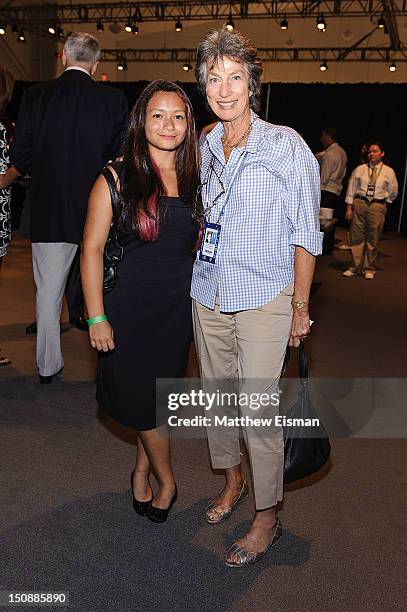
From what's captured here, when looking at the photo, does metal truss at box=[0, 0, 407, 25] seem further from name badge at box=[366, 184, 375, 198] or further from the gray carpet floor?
the gray carpet floor

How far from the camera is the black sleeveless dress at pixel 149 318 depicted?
2043 millimetres

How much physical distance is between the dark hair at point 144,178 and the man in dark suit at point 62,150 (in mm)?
1302

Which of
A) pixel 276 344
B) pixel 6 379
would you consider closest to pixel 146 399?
pixel 276 344

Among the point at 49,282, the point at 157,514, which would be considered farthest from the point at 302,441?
the point at 49,282

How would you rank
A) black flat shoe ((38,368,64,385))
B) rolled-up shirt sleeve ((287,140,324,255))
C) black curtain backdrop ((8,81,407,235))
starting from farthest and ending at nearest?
black curtain backdrop ((8,81,407,235))
black flat shoe ((38,368,64,385))
rolled-up shirt sleeve ((287,140,324,255))

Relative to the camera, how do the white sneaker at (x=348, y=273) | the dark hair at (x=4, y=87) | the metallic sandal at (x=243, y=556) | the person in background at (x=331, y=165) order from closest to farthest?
the metallic sandal at (x=243, y=556), the dark hair at (x=4, y=87), the white sneaker at (x=348, y=273), the person in background at (x=331, y=165)

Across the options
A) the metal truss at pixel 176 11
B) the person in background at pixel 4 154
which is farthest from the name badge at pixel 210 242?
the metal truss at pixel 176 11

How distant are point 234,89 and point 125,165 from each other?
1.28 feet

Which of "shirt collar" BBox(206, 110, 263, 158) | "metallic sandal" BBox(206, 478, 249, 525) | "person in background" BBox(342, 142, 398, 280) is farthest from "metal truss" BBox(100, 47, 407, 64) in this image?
"metallic sandal" BBox(206, 478, 249, 525)

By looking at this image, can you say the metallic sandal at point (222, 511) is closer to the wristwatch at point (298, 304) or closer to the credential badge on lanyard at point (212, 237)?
the wristwatch at point (298, 304)

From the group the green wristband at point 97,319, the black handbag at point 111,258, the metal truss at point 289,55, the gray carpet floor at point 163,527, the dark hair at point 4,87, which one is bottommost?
the gray carpet floor at point 163,527

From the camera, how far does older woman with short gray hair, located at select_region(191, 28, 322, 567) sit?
1905mm

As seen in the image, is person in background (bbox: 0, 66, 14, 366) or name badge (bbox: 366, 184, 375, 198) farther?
name badge (bbox: 366, 184, 375, 198)

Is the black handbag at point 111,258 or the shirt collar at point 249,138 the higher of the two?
the shirt collar at point 249,138
